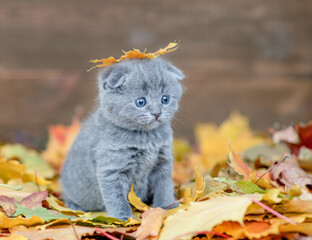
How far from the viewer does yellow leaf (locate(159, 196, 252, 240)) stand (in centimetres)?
110

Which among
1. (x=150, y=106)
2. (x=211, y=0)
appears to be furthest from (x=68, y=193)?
(x=211, y=0)

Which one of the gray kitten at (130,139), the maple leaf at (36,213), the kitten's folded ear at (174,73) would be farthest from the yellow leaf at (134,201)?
the kitten's folded ear at (174,73)

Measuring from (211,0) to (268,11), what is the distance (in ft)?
1.54

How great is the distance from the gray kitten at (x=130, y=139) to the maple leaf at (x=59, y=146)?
72cm

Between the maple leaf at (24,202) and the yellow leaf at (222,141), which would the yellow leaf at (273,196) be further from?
the yellow leaf at (222,141)

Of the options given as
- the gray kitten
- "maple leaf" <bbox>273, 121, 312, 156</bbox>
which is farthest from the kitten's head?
"maple leaf" <bbox>273, 121, 312, 156</bbox>

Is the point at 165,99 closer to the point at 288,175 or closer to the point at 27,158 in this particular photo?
the point at 288,175

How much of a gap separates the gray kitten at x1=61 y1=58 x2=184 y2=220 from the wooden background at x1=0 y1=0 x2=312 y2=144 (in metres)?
1.50

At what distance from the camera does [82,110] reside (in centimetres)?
321

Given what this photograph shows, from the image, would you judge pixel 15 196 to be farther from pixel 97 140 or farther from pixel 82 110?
pixel 82 110

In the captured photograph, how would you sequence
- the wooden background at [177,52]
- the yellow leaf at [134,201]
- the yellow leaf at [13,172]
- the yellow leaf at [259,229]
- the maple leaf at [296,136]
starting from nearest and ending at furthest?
1. the yellow leaf at [259,229]
2. the yellow leaf at [134,201]
3. the yellow leaf at [13,172]
4. the maple leaf at [296,136]
5. the wooden background at [177,52]

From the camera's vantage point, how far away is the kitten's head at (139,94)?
1561mm

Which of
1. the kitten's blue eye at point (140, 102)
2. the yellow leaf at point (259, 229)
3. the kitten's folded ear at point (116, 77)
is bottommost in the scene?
the yellow leaf at point (259, 229)

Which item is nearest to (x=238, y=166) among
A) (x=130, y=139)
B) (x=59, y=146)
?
(x=130, y=139)
